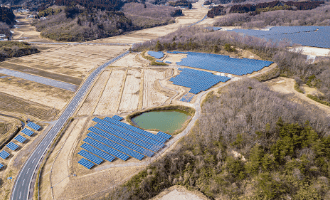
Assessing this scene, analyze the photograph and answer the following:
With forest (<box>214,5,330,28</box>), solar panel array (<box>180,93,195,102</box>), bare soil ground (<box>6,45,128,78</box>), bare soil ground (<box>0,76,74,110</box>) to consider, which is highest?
forest (<box>214,5,330,28</box>)

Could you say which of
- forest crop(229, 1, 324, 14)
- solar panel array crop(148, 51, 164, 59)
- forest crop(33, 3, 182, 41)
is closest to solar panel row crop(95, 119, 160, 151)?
solar panel array crop(148, 51, 164, 59)

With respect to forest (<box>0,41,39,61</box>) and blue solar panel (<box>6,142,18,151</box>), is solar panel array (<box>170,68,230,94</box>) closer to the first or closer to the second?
blue solar panel (<box>6,142,18,151</box>)

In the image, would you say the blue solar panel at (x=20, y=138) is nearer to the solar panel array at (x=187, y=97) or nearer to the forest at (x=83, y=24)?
the solar panel array at (x=187, y=97)

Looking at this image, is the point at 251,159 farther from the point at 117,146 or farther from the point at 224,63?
the point at 224,63

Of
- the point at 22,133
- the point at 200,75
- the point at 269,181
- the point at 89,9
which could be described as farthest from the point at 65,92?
the point at 89,9

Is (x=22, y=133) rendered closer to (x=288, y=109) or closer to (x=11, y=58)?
(x=288, y=109)

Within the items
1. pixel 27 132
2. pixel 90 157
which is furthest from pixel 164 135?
pixel 27 132
